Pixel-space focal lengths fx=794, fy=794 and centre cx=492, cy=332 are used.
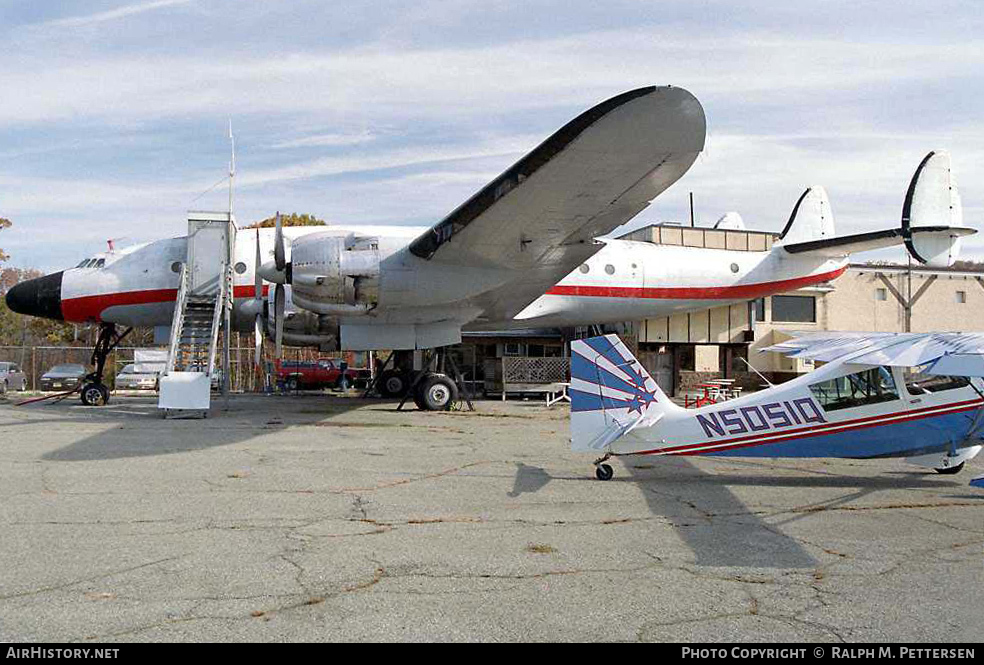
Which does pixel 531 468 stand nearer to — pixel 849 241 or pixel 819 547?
pixel 819 547

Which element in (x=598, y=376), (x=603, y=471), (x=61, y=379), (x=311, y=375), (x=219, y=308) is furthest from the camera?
(x=311, y=375)

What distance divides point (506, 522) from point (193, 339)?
13208mm

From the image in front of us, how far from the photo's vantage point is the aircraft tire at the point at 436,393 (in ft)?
61.4

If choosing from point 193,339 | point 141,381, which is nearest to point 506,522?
point 193,339

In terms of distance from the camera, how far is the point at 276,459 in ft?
36.4

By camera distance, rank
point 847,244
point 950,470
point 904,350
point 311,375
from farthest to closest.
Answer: point 311,375
point 847,244
point 950,470
point 904,350

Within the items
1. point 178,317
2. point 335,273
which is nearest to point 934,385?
point 335,273

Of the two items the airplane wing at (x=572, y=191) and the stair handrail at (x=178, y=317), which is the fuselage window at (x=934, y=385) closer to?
the airplane wing at (x=572, y=191)

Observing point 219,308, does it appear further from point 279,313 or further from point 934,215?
point 934,215

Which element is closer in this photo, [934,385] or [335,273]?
[934,385]

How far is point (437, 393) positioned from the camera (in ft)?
61.6

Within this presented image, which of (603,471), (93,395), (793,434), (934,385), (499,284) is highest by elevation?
(499,284)

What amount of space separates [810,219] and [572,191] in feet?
48.3

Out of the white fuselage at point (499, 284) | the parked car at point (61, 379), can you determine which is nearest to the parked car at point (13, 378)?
the parked car at point (61, 379)
